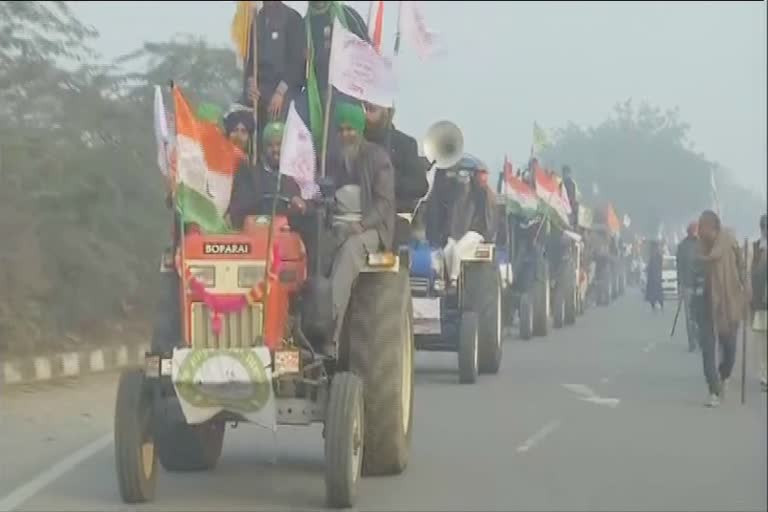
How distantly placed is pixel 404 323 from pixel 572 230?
24139 mm

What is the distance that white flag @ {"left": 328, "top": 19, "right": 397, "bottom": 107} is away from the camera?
30.9 ft

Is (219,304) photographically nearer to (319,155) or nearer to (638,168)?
(319,155)

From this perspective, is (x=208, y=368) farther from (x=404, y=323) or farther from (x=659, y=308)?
(x=659, y=308)

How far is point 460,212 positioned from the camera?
61.9 feet

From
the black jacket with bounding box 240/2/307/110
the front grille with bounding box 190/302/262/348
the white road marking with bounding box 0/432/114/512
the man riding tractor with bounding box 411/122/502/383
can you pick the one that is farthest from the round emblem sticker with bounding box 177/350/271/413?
the man riding tractor with bounding box 411/122/502/383

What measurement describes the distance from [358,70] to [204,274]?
1.61 meters

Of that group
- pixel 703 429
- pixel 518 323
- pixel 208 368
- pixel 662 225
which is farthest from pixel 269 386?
pixel 662 225

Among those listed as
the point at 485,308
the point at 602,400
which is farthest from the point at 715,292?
the point at 485,308

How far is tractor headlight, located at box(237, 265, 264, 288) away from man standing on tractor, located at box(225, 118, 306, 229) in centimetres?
55

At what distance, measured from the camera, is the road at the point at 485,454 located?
966 cm

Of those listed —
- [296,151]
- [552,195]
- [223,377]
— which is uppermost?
[552,195]

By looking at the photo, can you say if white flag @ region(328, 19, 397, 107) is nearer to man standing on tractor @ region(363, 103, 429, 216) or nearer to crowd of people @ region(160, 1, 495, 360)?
crowd of people @ region(160, 1, 495, 360)

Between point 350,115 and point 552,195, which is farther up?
point 552,195

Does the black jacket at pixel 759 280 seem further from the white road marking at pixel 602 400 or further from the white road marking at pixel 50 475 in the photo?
the white road marking at pixel 50 475
